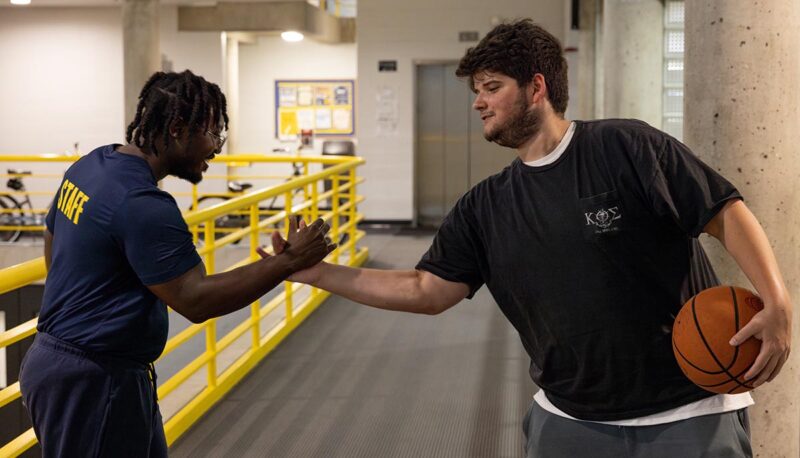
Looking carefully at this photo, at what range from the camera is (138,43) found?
13.7 meters

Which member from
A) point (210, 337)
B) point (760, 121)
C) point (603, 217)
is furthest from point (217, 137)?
point (210, 337)

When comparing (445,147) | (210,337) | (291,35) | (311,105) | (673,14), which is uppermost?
(291,35)

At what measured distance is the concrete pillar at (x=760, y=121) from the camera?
330 cm

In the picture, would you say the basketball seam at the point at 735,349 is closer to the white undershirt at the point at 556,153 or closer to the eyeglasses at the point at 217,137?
the white undershirt at the point at 556,153

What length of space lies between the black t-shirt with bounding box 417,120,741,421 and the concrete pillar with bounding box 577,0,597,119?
10612 mm

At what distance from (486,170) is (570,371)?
1294 centimetres

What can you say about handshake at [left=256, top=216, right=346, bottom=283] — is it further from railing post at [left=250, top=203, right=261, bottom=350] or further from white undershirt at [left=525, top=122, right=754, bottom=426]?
railing post at [left=250, top=203, right=261, bottom=350]

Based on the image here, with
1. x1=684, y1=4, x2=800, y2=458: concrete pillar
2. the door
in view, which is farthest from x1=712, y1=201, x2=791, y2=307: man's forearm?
the door

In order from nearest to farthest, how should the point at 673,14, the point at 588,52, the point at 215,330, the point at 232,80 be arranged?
the point at 215,330
the point at 673,14
the point at 588,52
the point at 232,80

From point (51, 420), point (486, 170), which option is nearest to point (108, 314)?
point (51, 420)

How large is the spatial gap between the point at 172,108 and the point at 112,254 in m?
0.38

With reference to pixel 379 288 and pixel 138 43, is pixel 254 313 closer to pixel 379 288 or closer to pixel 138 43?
pixel 379 288

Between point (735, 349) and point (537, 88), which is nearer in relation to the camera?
point (735, 349)

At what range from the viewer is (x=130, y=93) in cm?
1382
